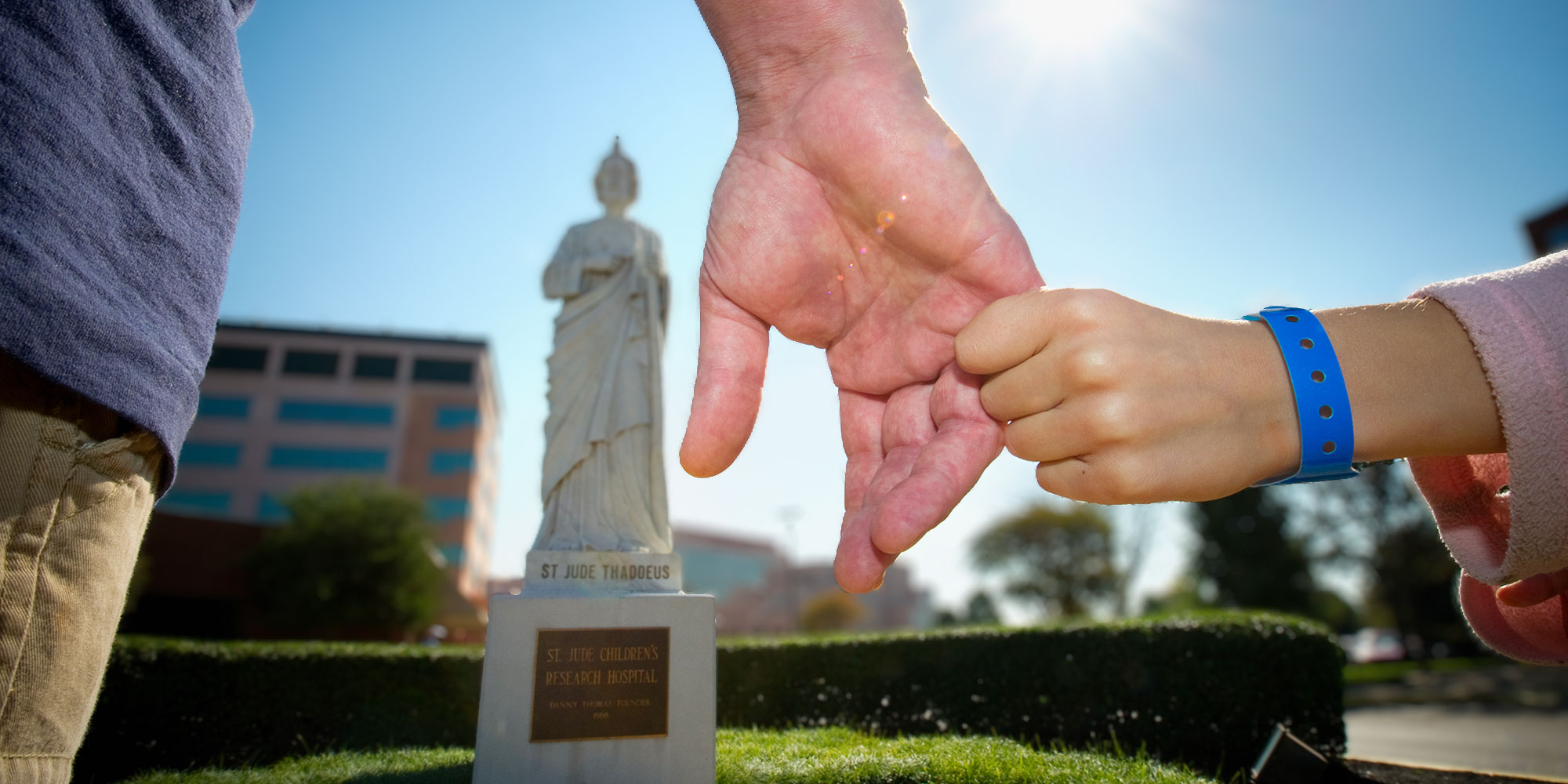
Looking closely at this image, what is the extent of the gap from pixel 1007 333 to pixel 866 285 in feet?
1.49

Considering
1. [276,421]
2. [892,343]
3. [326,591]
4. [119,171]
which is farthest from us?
[276,421]

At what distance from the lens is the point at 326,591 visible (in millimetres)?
19406

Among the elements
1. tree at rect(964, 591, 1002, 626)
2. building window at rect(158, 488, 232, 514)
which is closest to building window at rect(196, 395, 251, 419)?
building window at rect(158, 488, 232, 514)

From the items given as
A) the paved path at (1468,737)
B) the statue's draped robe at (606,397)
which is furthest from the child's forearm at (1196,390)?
the paved path at (1468,737)

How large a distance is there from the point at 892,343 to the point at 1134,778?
3770mm

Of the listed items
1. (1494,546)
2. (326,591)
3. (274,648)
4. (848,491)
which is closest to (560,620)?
(848,491)

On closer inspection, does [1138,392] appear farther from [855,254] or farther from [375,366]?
[375,366]

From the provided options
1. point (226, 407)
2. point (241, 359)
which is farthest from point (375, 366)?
point (226, 407)

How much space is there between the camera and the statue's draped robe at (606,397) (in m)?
5.21

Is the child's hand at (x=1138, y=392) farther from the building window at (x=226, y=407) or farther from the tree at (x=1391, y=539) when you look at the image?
the building window at (x=226, y=407)

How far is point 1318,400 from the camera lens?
3.08 ft

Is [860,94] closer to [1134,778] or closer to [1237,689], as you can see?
[1134,778]

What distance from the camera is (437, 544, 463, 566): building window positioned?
35.4 metres

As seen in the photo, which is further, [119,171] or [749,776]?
[749,776]
